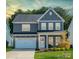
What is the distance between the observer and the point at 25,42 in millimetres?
1909

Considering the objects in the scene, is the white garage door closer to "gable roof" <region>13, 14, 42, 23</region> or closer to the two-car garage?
the two-car garage

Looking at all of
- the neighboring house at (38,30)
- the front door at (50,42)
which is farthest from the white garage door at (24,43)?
the front door at (50,42)

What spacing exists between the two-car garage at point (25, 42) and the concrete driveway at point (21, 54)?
0.11 ft

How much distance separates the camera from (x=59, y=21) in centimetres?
191

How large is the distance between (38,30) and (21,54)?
24 centimetres

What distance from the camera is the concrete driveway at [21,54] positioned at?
1.89 m

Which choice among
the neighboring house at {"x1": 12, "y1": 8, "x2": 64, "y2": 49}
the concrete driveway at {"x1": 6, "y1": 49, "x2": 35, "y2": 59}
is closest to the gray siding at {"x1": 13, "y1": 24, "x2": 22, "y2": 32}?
the neighboring house at {"x1": 12, "y1": 8, "x2": 64, "y2": 49}

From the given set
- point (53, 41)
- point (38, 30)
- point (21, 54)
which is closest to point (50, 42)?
point (53, 41)

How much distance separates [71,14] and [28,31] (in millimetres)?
383

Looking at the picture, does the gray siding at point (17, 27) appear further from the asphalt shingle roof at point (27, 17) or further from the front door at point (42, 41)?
the front door at point (42, 41)

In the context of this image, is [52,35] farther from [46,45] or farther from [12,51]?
[12,51]

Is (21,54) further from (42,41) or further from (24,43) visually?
(42,41)
